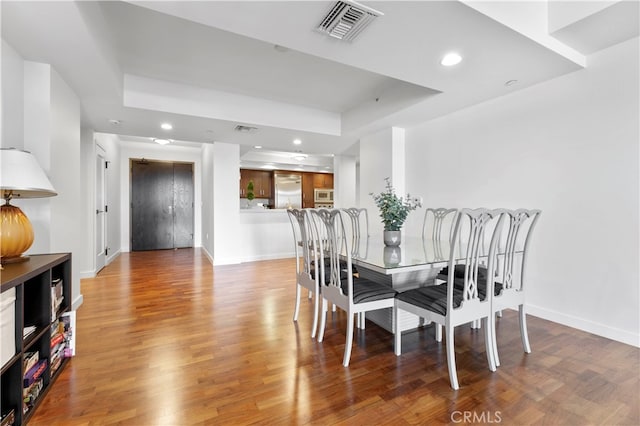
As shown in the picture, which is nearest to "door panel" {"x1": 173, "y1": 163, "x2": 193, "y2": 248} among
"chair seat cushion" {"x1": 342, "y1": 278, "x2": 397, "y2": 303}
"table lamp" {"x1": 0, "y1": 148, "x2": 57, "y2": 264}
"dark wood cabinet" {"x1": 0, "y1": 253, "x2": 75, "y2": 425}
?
"dark wood cabinet" {"x1": 0, "y1": 253, "x2": 75, "y2": 425}

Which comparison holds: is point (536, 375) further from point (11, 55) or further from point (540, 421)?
point (11, 55)

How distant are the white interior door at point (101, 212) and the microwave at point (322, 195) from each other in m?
5.10

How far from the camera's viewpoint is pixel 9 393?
4.61 ft

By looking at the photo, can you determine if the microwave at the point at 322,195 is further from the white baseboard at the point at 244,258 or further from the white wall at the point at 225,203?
the white wall at the point at 225,203

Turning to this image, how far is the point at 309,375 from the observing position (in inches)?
72.9

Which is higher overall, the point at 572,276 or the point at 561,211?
the point at 561,211

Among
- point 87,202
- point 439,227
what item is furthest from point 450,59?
point 87,202

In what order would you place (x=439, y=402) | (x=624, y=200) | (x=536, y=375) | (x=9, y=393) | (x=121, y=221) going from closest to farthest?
(x=9, y=393)
(x=439, y=402)
(x=536, y=375)
(x=624, y=200)
(x=121, y=221)

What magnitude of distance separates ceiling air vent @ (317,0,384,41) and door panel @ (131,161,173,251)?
6.45 meters

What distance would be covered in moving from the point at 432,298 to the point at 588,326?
172cm

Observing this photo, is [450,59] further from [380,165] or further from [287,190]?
[287,190]

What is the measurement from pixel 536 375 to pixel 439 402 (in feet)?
2.49

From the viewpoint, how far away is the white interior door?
4.73 metres

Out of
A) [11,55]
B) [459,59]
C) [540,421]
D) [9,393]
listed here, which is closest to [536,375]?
[540,421]
